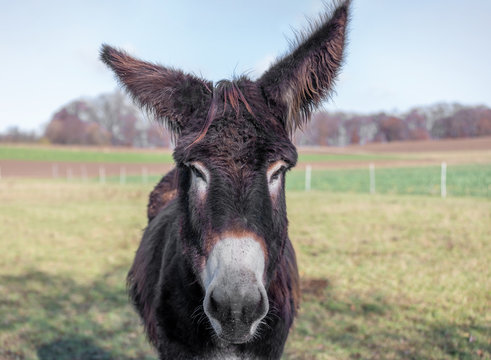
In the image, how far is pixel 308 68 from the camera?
2283 millimetres

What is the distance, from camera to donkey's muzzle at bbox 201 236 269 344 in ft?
5.59

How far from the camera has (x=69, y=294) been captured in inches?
276

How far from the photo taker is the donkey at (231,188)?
180 centimetres

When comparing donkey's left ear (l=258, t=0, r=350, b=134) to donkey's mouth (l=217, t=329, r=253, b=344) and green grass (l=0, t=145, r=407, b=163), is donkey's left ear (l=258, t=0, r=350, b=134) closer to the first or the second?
donkey's mouth (l=217, t=329, r=253, b=344)

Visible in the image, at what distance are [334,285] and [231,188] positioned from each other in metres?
5.81

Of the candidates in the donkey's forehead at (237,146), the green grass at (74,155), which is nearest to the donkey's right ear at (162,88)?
the donkey's forehead at (237,146)

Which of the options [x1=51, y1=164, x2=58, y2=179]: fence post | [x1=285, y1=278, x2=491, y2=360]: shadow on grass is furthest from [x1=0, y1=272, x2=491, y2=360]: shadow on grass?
[x1=51, y1=164, x2=58, y2=179]: fence post

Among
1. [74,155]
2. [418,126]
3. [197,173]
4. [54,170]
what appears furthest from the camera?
[418,126]

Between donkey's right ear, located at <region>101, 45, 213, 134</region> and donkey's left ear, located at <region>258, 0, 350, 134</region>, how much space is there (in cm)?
40

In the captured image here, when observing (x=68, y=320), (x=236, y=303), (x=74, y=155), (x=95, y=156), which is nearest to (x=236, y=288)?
(x=236, y=303)

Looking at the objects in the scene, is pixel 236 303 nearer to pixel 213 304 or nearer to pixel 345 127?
pixel 213 304

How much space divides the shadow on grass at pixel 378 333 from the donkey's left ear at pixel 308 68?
3593mm

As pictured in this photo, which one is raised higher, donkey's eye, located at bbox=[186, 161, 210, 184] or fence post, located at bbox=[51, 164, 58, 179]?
donkey's eye, located at bbox=[186, 161, 210, 184]

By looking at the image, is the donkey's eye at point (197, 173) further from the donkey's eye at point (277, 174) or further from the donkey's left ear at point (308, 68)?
the donkey's left ear at point (308, 68)
